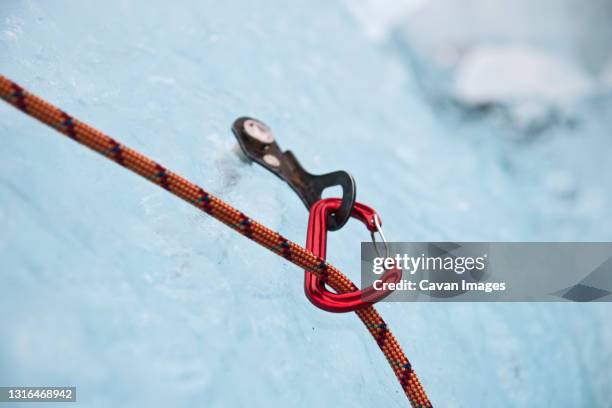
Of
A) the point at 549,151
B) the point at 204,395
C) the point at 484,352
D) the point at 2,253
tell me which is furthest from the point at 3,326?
the point at 549,151

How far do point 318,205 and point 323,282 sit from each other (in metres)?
0.17

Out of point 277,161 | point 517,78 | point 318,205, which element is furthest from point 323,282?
point 517,78

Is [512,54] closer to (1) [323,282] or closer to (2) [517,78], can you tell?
(2) [517,78]

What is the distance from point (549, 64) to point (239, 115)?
1.61 meters

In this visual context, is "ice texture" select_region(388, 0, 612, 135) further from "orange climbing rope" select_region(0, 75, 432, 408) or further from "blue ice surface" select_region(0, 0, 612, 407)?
"orange climbing rope" select_region(0, 75, 432, 408)

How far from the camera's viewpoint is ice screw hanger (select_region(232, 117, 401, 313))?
85cm

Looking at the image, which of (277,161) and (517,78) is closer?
(277,161)

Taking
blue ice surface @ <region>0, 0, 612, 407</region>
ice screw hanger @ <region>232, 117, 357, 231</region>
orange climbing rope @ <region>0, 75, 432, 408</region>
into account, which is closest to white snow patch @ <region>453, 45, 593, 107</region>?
blue ice surface @ <region>0, 0, 612, 407</region>

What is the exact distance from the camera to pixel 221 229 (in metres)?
0.91

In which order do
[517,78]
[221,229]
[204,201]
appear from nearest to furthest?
1. [204,201]
2. [221,229]
3. [517,78]

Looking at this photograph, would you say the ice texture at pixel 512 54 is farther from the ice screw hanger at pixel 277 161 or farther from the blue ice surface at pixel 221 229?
the ice screw hanger at pixel 277 161

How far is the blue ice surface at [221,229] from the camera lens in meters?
0.73

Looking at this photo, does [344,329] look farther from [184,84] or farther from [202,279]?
[184,84]

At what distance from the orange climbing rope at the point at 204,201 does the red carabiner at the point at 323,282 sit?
19 mm
